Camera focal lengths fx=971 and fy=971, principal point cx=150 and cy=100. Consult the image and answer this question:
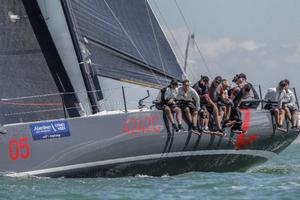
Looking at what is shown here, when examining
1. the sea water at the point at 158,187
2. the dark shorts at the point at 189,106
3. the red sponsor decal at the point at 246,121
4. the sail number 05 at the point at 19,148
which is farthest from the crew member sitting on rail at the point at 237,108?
the sail number 05 at the point at 19,148

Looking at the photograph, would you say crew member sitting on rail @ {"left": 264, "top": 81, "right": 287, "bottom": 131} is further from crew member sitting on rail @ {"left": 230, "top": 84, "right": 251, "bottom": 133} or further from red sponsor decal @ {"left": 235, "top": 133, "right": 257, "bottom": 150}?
crew member sitting on rail @ {"left": 230, "top": 84, "right": 251, "bottom": 133}

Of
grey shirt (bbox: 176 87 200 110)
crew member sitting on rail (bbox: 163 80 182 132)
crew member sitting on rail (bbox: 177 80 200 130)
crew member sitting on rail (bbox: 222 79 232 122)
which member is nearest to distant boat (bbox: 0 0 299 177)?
crew member sitting on rail (bbox: 163 80 182 132)

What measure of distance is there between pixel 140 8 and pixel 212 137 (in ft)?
11.2

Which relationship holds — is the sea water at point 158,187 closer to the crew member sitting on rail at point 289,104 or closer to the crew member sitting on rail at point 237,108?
the crew member sitting on rail at point 237,108

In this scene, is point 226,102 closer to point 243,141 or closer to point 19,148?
point 243,141

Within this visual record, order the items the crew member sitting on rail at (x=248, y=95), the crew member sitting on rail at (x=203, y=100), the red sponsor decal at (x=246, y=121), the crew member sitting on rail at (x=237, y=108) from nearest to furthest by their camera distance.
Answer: the crew member sitting on rail at (x=203, y=100) → the crew member sitting on rail at (x=237, y=108) → the red sponsor decal at (x=246, y=121) → the crew member sitting on rail at (x=248, y=95)

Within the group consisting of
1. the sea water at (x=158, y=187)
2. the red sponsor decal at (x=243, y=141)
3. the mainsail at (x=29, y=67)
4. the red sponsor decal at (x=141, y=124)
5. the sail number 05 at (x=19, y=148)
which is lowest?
the sea water at (x=158, y=187)

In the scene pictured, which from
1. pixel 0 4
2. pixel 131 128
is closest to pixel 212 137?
pixel 131 128

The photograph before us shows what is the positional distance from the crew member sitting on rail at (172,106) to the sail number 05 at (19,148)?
2121mm

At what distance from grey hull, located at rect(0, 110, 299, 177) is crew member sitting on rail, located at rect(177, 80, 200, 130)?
0.68ft

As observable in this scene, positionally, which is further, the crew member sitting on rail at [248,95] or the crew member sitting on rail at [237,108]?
the crew member sitting on rail at [248,95]

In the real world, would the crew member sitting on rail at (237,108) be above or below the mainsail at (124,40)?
below

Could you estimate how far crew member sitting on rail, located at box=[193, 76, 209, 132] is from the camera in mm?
14711

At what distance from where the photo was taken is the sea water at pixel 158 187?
1162cm
